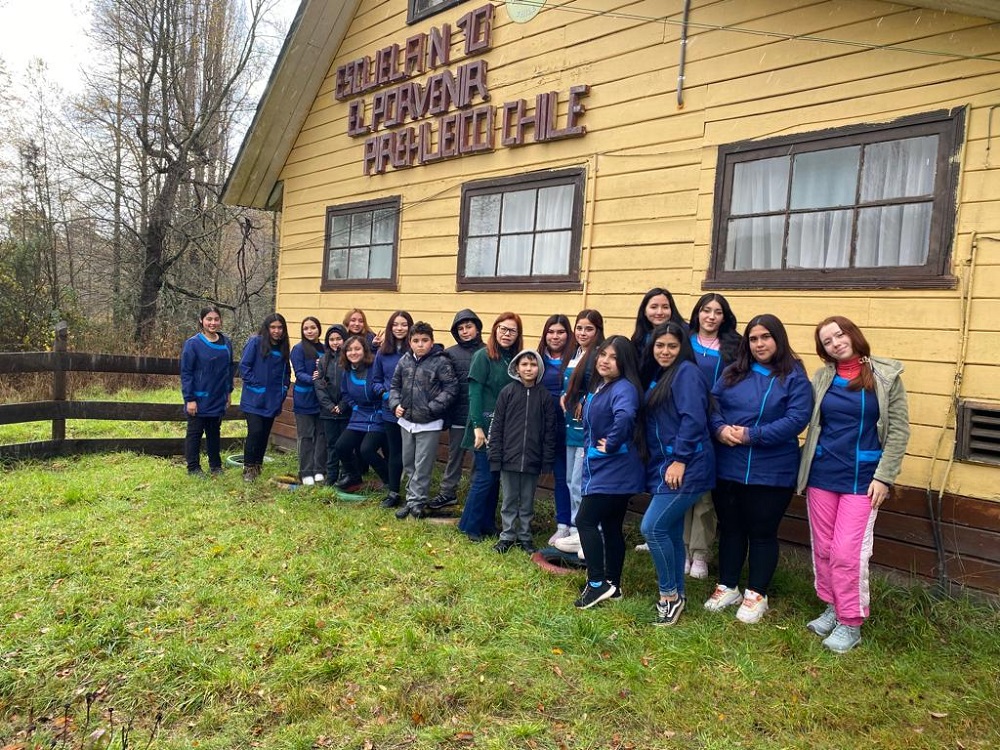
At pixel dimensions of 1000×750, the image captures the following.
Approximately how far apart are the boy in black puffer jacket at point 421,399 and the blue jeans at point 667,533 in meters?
2.40

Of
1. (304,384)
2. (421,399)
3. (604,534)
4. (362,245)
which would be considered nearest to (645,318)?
(604,534)

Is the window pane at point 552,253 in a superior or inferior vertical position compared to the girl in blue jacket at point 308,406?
superior

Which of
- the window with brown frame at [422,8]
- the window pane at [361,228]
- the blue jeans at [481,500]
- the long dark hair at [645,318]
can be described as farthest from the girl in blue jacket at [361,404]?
the window with brown frame at [422,8]

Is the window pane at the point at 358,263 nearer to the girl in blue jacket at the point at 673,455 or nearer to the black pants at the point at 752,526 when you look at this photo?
the girl in blue jacket at the point at 673,455

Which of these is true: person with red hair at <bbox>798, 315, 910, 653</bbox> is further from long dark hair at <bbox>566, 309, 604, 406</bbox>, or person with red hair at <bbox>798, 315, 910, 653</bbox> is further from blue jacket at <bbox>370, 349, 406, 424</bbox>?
blue jacket at <bbox>370, 349, 406, 424</bbox>

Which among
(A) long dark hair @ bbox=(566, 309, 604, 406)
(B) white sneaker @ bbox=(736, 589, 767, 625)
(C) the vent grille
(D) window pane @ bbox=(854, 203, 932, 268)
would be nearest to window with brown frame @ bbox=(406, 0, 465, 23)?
(A) long dark hair @ bbox=(566, 309, 604, 406)

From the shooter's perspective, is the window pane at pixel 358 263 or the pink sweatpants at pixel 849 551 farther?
the window pane at pixel 358 263

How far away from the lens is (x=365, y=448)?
6.83 meters

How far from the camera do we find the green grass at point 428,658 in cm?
329

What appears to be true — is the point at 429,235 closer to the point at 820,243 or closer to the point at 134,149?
the point at 820,243

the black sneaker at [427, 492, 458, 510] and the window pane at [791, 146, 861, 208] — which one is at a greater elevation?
the window pane at [791, 146, 861, 208]

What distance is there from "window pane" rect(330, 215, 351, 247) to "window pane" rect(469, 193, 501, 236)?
2.25 m

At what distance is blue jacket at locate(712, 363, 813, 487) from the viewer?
4105 millimetres

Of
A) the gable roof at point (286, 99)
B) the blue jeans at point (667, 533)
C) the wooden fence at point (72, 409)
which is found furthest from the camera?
the gable roof at point (286, 99)
